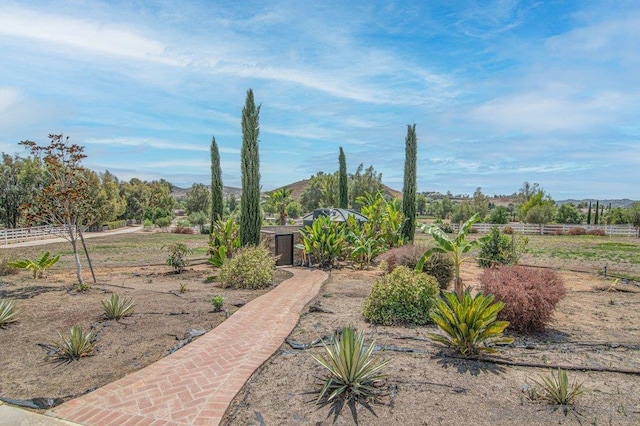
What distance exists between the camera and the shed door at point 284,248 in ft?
53.2

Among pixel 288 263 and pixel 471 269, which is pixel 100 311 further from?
pixel 471 269

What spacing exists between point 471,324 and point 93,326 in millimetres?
6124

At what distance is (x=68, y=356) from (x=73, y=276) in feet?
29.1

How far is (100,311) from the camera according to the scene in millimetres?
7449

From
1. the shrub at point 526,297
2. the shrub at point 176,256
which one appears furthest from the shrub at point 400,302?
the shrub at point 176,256

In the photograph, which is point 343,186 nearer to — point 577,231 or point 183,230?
point 183,230

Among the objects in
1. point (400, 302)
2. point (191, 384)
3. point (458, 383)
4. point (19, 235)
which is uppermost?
point (400, 302)

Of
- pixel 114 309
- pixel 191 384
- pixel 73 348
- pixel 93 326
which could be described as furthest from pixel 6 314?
pixel 191 384

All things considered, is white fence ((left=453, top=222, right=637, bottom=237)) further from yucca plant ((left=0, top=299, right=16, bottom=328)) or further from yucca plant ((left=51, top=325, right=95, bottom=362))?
yucca plant ((left=0, top=299, right=16, bottom=328))

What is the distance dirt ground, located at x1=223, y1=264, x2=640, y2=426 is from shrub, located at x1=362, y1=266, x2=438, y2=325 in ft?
0.96

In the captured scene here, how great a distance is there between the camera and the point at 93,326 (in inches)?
257

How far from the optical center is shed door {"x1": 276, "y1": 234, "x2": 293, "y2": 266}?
1622 cm

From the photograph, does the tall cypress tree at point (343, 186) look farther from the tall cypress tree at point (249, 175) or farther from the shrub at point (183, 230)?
the shrub at point (183, 230)

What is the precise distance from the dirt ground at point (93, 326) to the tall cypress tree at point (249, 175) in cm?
336
